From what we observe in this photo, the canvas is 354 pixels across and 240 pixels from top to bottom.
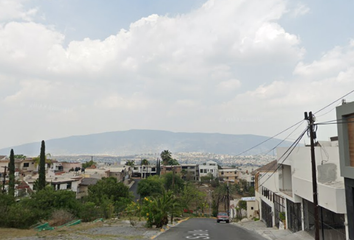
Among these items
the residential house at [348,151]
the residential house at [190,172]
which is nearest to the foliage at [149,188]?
the residential house at [190,172]

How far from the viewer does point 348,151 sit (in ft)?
54.9

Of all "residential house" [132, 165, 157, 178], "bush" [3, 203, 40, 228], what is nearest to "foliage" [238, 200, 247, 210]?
"bush" [3, 203, 40, 228]

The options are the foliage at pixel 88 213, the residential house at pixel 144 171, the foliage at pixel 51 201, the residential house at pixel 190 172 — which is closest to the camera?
the foliage at pixel 51 201

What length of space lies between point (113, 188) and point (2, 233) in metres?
32.3

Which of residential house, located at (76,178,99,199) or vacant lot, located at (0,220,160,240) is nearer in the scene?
vacant lot, located at (0,220,160,240)

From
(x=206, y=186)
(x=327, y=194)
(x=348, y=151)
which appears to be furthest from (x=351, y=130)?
(x=206, y=186)

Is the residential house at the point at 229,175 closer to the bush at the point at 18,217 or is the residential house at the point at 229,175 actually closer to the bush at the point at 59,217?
the bush at the point at 59,217

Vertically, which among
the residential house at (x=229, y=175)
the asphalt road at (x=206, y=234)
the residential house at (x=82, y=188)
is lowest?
the residential house at (x=229, y=175)

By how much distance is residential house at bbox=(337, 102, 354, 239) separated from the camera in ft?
53.1

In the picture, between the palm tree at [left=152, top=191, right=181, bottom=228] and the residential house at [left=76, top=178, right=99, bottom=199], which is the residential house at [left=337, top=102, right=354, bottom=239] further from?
the residential house at [left=76, top=178, right=99, bottom=199]

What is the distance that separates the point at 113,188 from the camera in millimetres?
51531

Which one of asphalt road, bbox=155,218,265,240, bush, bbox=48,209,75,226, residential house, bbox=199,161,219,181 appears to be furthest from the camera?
residential house, bbox=199,161,219,181

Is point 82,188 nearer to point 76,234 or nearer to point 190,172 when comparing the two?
point 76,234

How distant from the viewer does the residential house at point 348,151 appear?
1617cm
